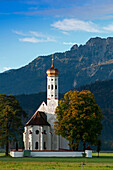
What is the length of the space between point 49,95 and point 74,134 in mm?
23303

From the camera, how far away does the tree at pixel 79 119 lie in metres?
114

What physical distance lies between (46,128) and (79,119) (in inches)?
734

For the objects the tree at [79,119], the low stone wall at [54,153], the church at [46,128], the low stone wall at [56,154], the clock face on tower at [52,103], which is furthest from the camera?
the clock face on tower at [52,103]

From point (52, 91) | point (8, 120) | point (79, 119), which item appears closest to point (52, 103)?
point (52, 91)

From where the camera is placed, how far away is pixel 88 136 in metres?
114

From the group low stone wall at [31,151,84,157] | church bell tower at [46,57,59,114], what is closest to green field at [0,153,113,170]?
low stone wall at [31,151,84,157]

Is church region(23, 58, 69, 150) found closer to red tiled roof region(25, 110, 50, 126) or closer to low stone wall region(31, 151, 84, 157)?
red tiled roof region(25, 110, 50, 126)

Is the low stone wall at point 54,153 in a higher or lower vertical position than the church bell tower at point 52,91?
lower

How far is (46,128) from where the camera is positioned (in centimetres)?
12950

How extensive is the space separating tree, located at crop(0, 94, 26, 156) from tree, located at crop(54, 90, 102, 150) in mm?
10340

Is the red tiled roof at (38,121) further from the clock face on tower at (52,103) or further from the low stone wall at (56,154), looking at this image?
the low stone wall at (56,154)

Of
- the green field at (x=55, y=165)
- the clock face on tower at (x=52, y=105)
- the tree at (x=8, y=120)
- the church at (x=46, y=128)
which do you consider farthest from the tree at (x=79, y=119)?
the green field at (x=55, y=165)

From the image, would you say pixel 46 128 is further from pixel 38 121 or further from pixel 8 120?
pixel 8 120

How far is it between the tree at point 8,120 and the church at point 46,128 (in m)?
8.70
